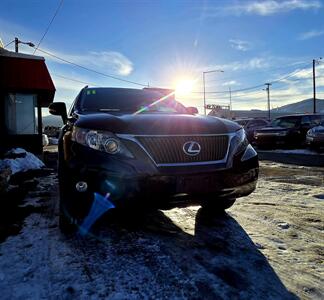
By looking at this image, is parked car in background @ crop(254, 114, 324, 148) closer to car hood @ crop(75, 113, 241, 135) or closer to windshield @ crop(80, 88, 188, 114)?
windshield @ crop(80, 88, 188, 114)

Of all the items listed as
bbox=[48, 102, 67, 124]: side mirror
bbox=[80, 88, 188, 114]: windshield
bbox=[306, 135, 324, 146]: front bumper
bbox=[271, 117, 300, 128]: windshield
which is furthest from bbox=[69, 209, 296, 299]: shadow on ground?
bbox=[271, 117, 300, 128]: windshield

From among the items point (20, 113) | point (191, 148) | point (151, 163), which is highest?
point (20, 113)

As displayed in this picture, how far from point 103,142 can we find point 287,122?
45.8 ft

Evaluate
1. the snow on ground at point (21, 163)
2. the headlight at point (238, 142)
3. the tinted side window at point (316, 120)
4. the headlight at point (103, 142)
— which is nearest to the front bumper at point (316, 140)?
the tinted side window at point (316, 120)

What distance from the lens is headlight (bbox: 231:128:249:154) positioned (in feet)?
10.3

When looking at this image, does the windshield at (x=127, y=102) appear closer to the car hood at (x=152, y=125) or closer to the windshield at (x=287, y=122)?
the car hood at (x=152, y=125)

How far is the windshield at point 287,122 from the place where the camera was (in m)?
14.8

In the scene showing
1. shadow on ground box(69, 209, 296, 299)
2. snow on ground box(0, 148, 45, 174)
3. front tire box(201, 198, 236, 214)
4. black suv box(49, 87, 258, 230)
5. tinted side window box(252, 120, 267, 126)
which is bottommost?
shadow on ground box(69, 209, 296, 299)

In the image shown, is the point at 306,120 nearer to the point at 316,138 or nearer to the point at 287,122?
the point at 287,122

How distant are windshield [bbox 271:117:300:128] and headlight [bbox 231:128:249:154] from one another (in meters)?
12.5

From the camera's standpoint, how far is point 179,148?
9.29ft

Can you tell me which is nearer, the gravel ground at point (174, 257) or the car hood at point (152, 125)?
the gravel ground at point (174, 257)

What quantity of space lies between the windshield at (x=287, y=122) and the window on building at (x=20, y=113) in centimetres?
1081

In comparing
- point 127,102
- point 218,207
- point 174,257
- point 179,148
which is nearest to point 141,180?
point 179,148
